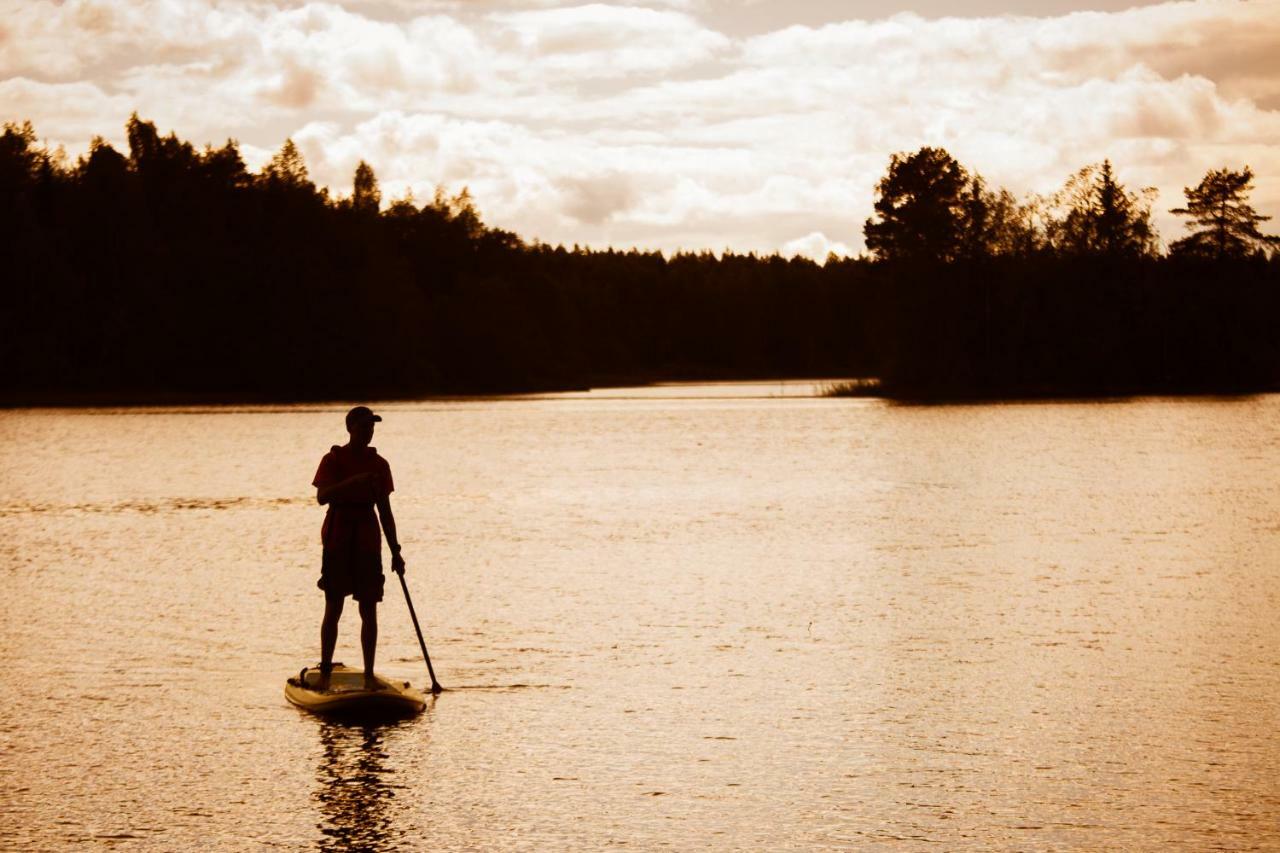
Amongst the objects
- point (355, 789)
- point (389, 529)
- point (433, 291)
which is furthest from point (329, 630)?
point (433, 291)

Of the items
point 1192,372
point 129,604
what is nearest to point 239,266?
point 1192,372

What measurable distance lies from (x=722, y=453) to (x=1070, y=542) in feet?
84.0

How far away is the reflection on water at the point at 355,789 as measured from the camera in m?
8.30

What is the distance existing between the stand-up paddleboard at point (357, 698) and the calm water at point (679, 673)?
184mm

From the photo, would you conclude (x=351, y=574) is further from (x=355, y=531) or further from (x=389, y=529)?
(x=389, y=529)

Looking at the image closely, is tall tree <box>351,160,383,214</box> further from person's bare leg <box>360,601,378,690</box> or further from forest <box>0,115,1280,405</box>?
person's bare leg <box>360,601,378,690</box>

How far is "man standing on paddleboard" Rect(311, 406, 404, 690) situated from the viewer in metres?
11.5

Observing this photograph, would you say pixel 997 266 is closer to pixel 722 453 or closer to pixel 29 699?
pixel 722 453

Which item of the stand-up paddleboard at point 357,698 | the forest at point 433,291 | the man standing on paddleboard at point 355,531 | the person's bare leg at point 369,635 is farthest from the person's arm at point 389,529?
the forest at point 433,291

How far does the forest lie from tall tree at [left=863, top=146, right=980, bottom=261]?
0.16m

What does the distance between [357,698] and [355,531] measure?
4.10ft

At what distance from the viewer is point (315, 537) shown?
25.5 meters

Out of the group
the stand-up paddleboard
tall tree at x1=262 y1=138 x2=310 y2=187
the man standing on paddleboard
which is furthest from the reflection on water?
tall tree at x1=262 y1=138 x2=310 y2=187

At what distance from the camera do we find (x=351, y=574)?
11.8m
